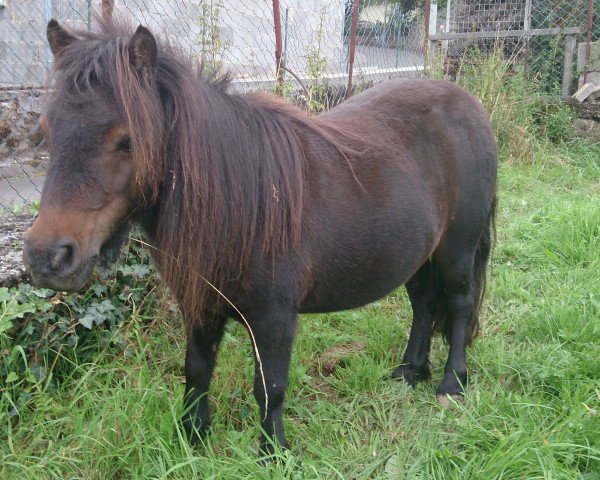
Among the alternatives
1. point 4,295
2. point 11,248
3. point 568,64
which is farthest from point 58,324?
point 568,64

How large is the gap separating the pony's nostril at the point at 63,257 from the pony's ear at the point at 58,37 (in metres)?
0.75

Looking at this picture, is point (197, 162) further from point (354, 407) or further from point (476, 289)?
point (476, 289)

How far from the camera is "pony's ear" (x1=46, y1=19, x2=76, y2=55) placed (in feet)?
6.98

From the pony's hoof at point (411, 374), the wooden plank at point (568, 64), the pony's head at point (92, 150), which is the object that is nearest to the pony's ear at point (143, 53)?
the pony's head at point (92, 150)

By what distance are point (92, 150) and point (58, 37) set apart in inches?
22.3

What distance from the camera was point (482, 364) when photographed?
3396mm

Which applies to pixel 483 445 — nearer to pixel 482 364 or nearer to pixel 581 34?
pixel 482 364

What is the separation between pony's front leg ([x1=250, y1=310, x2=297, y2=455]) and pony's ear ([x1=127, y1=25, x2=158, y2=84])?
100 cm

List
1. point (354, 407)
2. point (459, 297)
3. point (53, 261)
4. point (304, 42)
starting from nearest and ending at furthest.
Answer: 1. point (53, 261)
2. point (354, 407)
3. point (459, 297)
4. point (304, 42)

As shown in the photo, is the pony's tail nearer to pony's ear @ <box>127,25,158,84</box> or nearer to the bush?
the bush

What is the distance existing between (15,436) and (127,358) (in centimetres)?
63

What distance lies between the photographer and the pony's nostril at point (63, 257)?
1784 mm

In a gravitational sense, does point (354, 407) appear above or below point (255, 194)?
below

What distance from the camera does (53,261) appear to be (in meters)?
1.78
